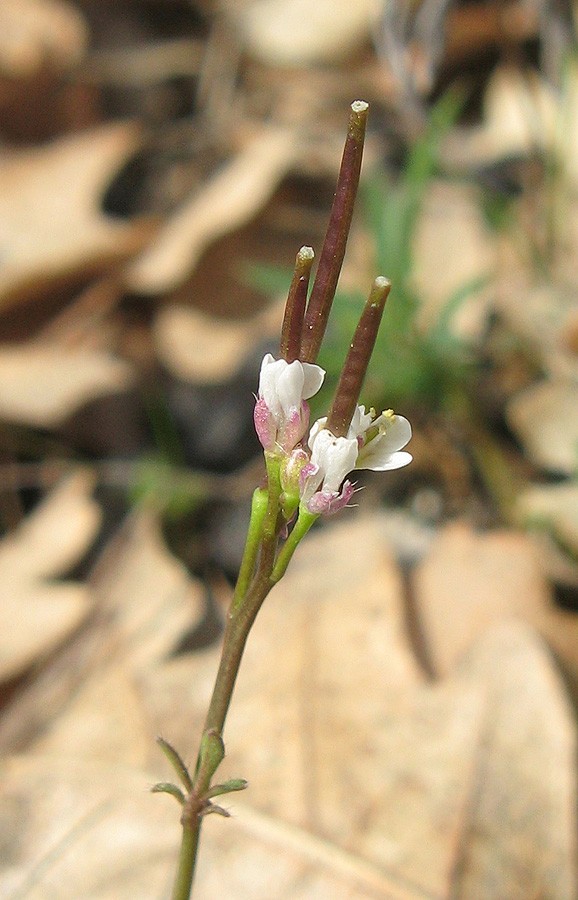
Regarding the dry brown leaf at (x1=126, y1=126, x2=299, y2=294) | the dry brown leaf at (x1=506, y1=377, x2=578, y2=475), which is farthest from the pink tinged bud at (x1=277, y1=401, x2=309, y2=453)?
the dry brown leaf at (x1=126, y1=126, x2=299, y2=294)

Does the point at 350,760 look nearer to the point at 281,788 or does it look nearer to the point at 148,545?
the point at 281,788

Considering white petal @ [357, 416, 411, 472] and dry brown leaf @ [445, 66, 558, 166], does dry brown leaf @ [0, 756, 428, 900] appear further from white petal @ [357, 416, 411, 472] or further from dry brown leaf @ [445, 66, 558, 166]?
dry brown leaf @ [445, 66, 558, 166]

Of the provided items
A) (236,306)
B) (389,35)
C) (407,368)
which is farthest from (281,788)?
(389,35)

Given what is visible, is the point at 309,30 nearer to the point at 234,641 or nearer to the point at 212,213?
the point at 212,213

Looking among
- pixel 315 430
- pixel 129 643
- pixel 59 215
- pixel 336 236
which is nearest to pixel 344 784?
pixel 129 643

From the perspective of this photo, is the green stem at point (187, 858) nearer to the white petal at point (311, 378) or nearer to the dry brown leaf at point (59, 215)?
the white petal at point (311, 378)

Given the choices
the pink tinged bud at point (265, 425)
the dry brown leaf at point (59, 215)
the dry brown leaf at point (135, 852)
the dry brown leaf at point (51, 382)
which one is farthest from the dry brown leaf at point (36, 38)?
the pink tinged bud at point (265, 425)
